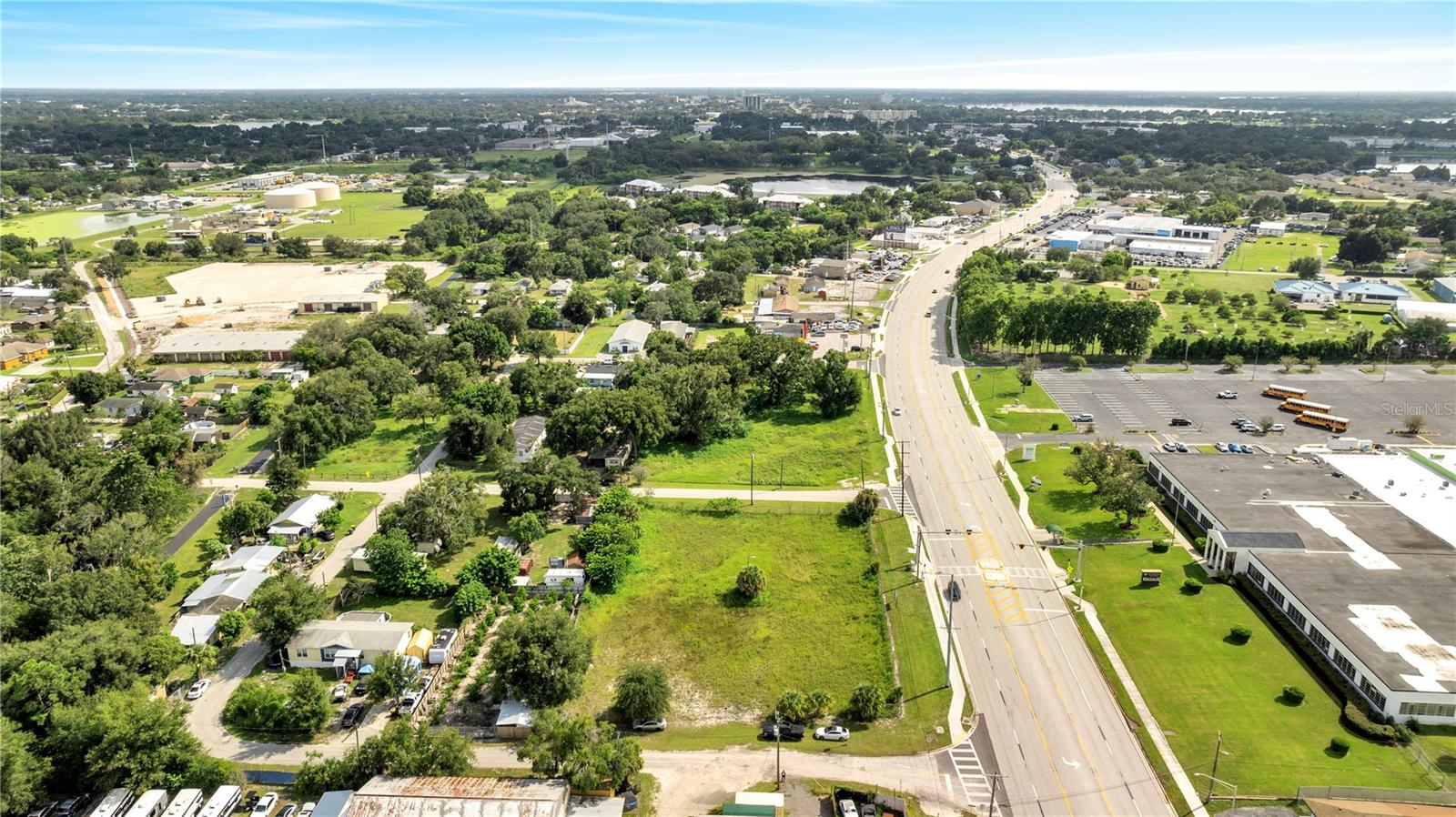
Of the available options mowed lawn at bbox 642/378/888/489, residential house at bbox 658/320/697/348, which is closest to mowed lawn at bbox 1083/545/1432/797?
mowed lawn at bbox 642/378/888/489

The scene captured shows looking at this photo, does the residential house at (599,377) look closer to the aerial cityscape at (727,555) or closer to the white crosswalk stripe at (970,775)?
the aerial cityscape at (727,555)

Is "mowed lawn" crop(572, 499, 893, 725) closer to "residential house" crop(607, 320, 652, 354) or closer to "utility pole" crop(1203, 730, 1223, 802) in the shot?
"utility pole" crop(1203, 730, 1223, 802)

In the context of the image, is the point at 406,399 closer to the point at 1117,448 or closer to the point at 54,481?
the point at 54,481

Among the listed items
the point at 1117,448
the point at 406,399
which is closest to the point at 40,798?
the point at 406,399

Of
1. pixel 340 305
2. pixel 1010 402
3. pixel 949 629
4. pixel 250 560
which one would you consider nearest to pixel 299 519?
pixel 250 560

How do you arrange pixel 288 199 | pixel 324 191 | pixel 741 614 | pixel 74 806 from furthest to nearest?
pixel 324 191 < pixel 288 199 < pixel 741 614 < pixel 74 806

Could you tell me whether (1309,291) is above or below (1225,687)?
above

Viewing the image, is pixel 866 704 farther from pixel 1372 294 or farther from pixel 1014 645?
pixel 1372 294
